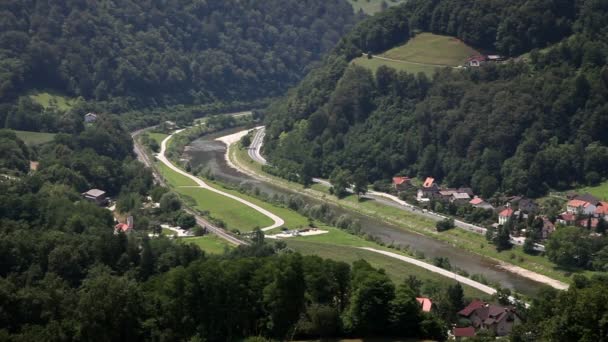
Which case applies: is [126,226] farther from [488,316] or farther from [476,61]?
[476,61]

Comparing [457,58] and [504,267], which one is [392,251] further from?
[457,58]

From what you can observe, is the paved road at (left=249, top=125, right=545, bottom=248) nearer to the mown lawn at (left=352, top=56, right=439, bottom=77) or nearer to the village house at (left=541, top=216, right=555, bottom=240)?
the village house at (left=541, top=216, right=555, bottom=240)

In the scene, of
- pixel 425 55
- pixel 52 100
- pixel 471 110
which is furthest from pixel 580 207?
pixel 52 100

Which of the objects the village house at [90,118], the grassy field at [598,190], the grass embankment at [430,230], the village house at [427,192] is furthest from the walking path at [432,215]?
the village house at [90,118]

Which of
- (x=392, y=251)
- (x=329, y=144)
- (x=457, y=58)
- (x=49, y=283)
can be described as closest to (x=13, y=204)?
(x=49, y=283)

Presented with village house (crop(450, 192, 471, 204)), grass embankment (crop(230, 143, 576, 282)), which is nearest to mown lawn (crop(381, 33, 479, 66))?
grass embankment (crop(230, 143, 576, 282))

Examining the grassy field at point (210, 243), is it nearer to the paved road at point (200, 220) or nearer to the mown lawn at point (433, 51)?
the paved road at point (200, 220)
